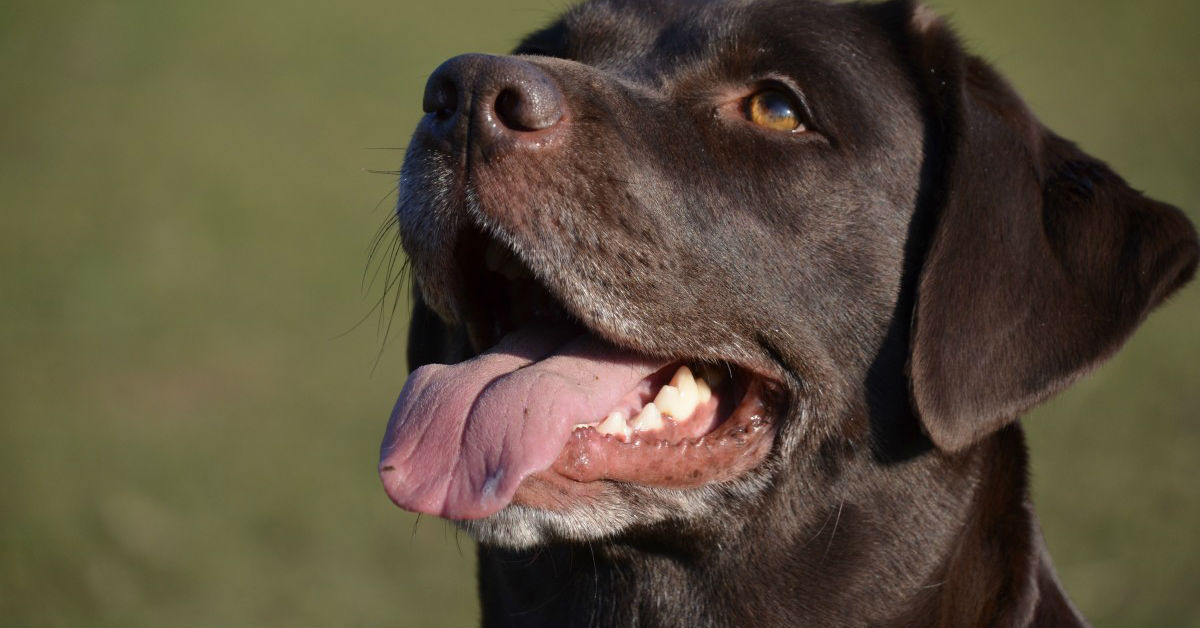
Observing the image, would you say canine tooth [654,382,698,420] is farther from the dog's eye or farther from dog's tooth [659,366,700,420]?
the dog's eye

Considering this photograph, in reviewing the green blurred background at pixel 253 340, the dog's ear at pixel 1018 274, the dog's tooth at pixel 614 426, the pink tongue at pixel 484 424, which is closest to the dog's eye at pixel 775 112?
the dog's ear at pixel 1018 274

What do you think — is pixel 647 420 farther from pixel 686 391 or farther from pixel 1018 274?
pixel 1018 274

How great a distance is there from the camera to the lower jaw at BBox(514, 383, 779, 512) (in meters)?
2.88

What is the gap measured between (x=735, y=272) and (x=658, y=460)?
1.53ft

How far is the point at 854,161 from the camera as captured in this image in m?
3.22

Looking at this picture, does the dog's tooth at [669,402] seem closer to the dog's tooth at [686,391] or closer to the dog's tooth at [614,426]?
the dog's tooth at [686,391]

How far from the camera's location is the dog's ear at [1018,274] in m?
3.09

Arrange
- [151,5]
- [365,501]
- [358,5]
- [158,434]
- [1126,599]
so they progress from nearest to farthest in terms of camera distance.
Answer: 1. [1126,599]
2. [365,501]
3. [158,434]
4. [151,5]
5. [358,5]

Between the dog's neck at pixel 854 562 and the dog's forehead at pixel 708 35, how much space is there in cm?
102

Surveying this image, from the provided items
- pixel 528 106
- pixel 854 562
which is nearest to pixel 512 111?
pixel 528 106

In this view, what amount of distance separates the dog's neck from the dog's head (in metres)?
0.11

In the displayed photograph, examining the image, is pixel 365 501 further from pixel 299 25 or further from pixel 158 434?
pixel 299 25

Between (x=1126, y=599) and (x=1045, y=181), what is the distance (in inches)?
157

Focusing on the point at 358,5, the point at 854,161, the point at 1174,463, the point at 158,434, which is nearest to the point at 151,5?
the point at 358,5
